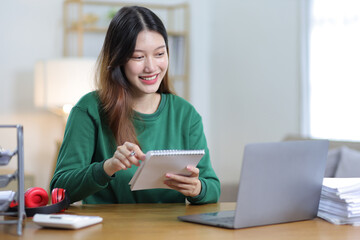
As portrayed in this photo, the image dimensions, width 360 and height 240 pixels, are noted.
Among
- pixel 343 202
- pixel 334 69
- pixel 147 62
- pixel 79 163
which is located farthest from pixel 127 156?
pixel 334 69

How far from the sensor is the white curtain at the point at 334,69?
3.93m

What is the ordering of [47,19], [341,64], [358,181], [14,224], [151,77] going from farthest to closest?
[47,19] → [341,64] → [151,77] → [358,181] → [14,224]

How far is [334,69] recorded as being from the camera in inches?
161

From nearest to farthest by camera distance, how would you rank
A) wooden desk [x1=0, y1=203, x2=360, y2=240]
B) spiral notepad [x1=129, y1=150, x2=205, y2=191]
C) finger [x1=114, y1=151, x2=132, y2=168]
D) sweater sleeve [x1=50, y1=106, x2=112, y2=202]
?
wooden desk [x1=0, y1=203, x2=360, y2=240] < spiral notepad [x1=129, y1=150, x2=205, y2=191] < finger [x1=114, y1=151, x2=132, y2=168] < sweater sleeve [x1=50, y1=106, x2=112, y2=202]

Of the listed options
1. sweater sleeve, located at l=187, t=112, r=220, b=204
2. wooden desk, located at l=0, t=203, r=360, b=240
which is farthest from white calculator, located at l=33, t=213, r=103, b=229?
sweater sleeve, located at l=187, t=112, r=220, b=204

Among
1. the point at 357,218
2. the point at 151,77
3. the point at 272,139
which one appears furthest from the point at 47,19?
the point at 357,218

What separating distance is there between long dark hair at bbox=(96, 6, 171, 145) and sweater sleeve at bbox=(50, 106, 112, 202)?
84mm

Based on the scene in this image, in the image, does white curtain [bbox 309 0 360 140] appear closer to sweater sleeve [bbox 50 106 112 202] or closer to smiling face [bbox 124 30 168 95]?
smiling face [bbox 124 30 168 95]

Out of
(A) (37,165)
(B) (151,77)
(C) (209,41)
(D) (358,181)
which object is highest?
(C) (209,41)

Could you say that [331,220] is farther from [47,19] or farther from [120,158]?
[47,19]

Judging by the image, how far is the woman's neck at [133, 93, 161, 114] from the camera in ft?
6.60

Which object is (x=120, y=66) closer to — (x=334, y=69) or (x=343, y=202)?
(x=343, y=202)

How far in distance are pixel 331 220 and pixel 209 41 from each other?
3.91 metres

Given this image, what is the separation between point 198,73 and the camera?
5223 mm
